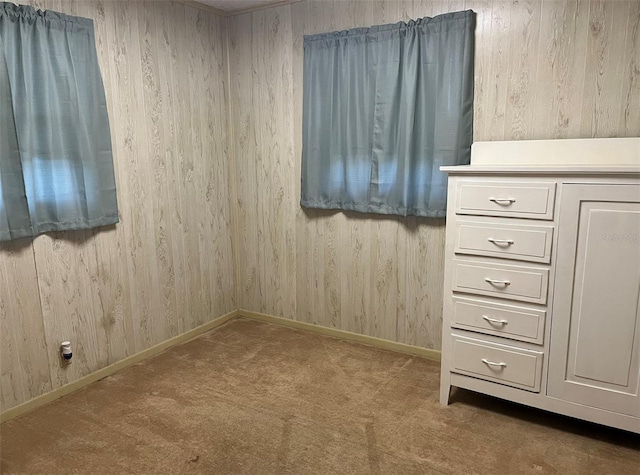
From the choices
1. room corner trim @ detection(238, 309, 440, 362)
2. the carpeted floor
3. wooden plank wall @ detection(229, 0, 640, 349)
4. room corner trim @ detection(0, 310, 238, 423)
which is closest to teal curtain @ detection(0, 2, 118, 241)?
room corner trim @ detection(0, 310, 238, 423)

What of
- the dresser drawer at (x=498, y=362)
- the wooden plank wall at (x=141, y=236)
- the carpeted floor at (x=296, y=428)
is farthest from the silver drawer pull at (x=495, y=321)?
the wooden plank wall at (x=141, y=236)

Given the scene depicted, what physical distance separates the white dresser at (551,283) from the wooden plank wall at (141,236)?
1789 mm

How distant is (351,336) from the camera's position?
3.17 meters

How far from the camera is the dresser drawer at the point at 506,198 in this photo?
76.6 inches

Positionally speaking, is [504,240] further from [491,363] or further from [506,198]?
[491,363]

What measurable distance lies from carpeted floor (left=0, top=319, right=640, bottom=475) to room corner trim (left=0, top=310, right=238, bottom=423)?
0.16 feet

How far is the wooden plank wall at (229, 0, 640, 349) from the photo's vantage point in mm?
2254

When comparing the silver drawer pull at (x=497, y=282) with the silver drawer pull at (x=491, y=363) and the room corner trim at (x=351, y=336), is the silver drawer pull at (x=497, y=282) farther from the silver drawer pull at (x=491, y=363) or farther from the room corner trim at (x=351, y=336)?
the room corner trim at (x=351, y=336)

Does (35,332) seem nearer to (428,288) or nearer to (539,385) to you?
(428,288)

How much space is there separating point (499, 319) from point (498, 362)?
0.21m

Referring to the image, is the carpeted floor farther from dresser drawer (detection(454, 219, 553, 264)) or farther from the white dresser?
dresser drawer (detection(454, 219, 553, 264))

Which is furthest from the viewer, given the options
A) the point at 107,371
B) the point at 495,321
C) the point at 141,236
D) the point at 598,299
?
the point at 141,236

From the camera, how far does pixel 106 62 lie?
2.55m

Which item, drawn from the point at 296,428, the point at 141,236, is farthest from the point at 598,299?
the point at 141,236
